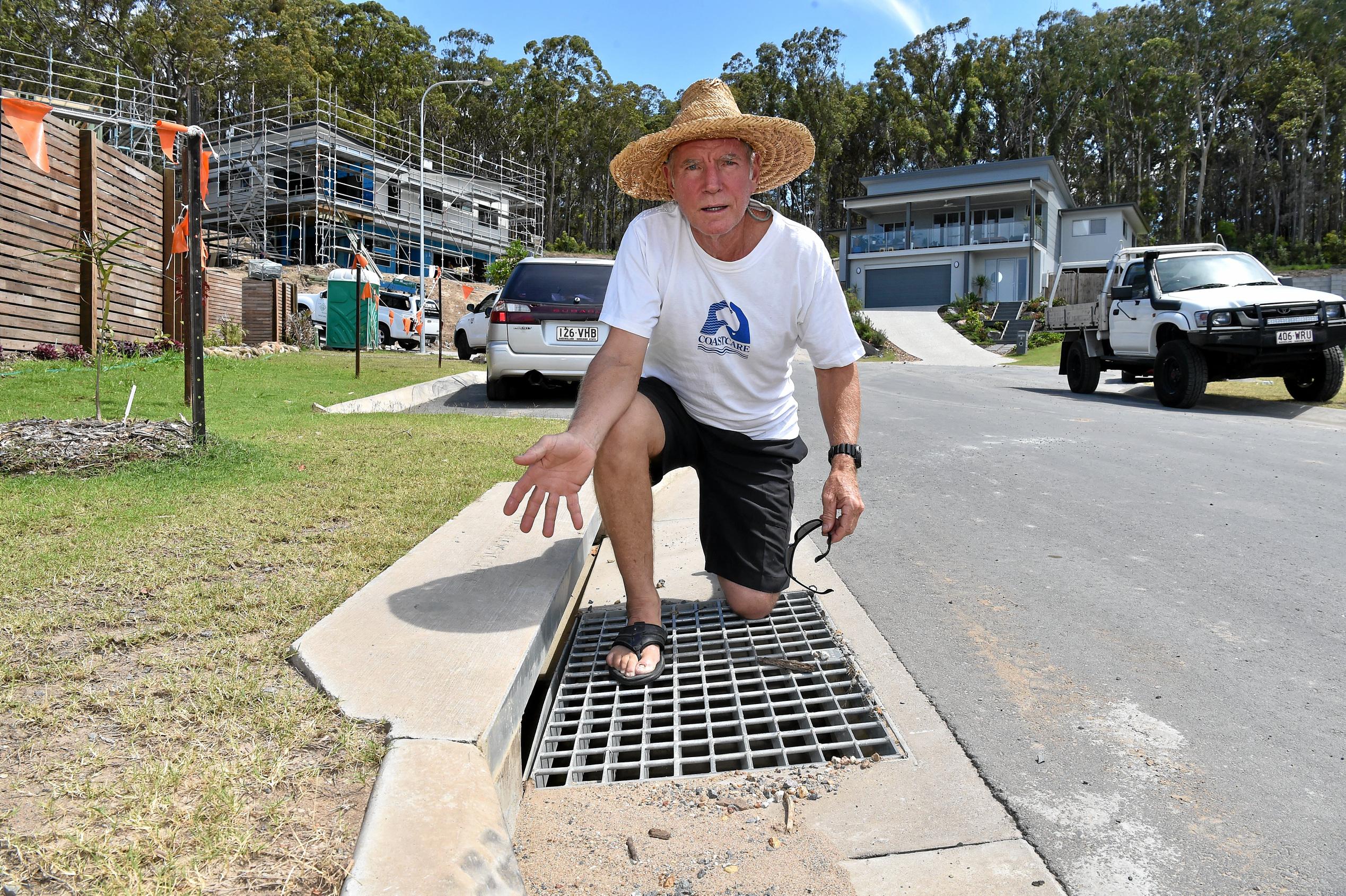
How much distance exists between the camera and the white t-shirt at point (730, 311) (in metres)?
3.12

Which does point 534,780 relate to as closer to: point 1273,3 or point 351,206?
point 351,206

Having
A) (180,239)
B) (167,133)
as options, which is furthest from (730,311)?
(180,239)

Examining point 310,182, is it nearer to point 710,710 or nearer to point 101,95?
point 101,95

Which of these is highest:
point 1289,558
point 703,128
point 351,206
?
point 351,206

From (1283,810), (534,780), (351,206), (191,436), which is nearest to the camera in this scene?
(1283,810)

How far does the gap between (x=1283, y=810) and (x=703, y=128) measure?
97.8 inches

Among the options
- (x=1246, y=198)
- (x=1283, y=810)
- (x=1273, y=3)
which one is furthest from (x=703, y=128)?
(x=1246, y=198)

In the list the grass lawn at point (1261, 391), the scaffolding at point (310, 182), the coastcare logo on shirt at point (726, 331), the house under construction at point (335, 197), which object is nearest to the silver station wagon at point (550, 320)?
the coastcare logo on shirt at point (726, 331)

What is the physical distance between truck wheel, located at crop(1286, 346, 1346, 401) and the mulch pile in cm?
1140

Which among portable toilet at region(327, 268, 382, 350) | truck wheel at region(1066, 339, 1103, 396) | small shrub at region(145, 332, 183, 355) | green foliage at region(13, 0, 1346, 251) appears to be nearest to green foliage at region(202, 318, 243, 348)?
small shrub at region(145, 332, 183, 355)

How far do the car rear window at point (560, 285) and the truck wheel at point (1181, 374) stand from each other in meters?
6.68

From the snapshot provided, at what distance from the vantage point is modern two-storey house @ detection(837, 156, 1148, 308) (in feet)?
145

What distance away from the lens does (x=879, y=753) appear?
2.44 m

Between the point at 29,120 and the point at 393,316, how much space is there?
70.0ft
